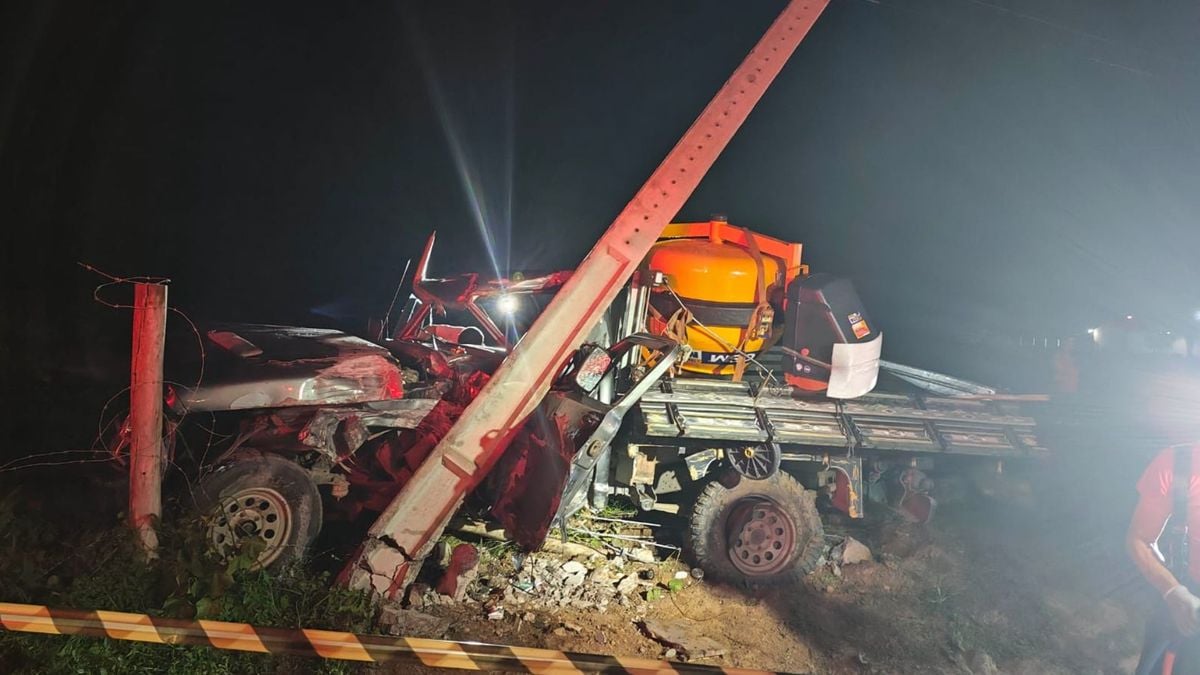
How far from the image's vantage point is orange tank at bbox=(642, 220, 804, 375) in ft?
19.9

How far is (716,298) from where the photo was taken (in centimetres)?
609

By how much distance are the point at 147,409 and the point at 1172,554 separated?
199 inches

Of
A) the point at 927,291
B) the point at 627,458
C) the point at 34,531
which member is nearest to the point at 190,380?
the point at 34,531

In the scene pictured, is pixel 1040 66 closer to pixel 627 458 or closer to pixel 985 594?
pixel 985 594

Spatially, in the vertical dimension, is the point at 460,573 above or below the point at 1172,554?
below

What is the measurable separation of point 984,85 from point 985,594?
629 centimetres

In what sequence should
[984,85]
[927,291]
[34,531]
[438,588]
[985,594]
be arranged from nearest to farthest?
[34,531], [438,588], [985,594], [984,85], [927,291]

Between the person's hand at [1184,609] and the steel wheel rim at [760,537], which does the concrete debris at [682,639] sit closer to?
the steel wheel rim at [760,537]

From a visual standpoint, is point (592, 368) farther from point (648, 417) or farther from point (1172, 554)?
point (1172, 554)

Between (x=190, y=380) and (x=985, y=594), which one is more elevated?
(x=190, y=380)

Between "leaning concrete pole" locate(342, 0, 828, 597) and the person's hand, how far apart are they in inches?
135

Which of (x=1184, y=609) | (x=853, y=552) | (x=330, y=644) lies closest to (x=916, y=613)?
(x=853, y=552)

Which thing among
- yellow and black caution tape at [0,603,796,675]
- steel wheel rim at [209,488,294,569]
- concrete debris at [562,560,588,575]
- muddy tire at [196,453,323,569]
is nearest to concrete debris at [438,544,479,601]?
concrete debris at [562,560,588,575]

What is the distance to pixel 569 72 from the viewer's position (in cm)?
923
